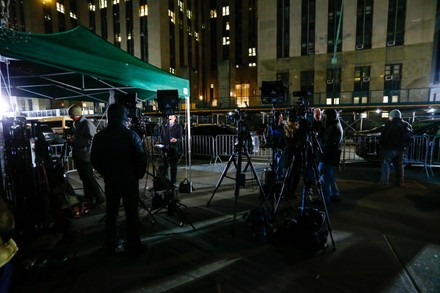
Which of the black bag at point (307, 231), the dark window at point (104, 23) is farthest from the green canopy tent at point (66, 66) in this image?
the dark window at point (104, 23)

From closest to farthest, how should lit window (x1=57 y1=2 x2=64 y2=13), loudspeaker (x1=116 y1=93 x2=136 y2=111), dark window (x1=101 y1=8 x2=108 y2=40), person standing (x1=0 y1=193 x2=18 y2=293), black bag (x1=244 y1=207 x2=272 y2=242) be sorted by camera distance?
person standing (x1=0 y1=193 x2=18 y2=293) < black bag (x1=244 y1=207 x2=272 y2=242) < loudspeaker (x1=116 y1=93 x2=136 y2=111) < dark window (x1=101 y1=8 x2=108 y2=40) < lit window (x1=57 y1=2 x2=64 y2=13)

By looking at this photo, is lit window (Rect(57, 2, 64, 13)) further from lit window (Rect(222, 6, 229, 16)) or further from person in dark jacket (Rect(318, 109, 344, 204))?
person in dark jacket (Rect(318, 109, 344, 204))

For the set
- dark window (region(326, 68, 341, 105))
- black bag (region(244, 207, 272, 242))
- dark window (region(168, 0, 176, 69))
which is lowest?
black bag (region(244, 207, 272, 242))

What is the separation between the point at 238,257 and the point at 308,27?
32156 millimetres

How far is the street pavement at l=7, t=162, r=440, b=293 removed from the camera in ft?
9.46

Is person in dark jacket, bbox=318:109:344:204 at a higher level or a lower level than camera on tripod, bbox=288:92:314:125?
lower

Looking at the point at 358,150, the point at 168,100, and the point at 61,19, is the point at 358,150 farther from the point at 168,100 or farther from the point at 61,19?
the point at 61,19

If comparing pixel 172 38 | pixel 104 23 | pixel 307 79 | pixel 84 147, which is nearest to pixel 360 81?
pixel 307 79

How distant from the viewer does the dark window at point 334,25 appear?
28.3 metres

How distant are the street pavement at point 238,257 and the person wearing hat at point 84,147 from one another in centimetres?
47

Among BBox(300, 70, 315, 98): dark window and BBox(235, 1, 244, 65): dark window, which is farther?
BBox(235, 1, 244, 65): dark window

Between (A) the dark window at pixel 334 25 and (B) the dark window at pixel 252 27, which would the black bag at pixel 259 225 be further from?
(B) the dark window at pixel 252 27

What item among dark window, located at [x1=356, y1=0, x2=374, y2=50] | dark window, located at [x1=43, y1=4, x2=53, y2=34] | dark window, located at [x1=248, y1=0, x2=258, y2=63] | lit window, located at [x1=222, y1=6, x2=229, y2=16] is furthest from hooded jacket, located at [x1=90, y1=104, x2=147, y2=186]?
lit window, located at [x1=222, y1=6, x2=229, y2=16]

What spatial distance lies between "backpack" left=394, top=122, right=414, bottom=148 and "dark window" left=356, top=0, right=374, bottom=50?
26.3 m
